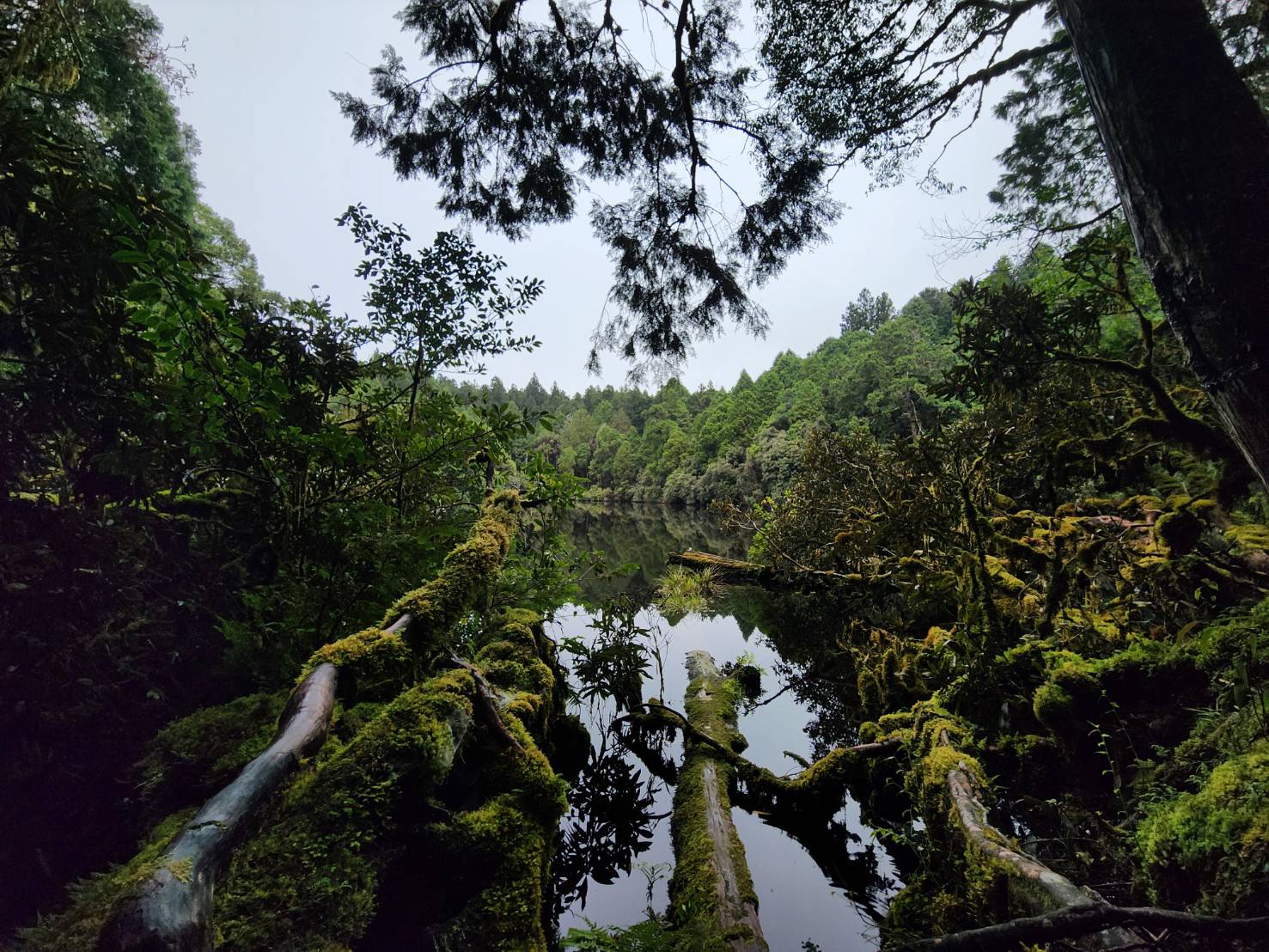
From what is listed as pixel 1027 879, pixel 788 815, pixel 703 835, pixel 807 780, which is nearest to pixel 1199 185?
pixel 1027 879

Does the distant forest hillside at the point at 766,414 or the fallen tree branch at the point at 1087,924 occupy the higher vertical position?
the distant forest hillside at the point at 766,414

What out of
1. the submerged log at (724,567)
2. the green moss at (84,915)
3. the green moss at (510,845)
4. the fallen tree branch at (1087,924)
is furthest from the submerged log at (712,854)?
the submerged log at (724,567)

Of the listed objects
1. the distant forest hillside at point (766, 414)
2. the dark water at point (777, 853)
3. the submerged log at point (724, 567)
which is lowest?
the dark water at point (777, 853)

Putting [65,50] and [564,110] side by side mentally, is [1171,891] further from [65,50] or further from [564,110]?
[65,50]

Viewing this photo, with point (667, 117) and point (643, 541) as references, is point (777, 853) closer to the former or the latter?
point (667, 117)

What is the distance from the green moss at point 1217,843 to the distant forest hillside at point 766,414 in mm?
2971

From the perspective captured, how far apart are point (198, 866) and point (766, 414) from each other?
124 feet

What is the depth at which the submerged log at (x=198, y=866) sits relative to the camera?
777 millimetres

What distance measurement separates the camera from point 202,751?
252cm

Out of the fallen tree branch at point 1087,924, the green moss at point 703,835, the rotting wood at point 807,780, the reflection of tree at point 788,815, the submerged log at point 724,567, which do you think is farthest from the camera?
the submerged log at point 724,567

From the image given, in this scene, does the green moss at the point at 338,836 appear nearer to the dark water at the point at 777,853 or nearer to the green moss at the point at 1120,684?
the dark water at the point at 777,853

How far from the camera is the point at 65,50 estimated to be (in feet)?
8.67

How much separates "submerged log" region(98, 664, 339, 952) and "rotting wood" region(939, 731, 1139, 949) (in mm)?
1863

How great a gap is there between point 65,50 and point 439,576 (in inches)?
142
